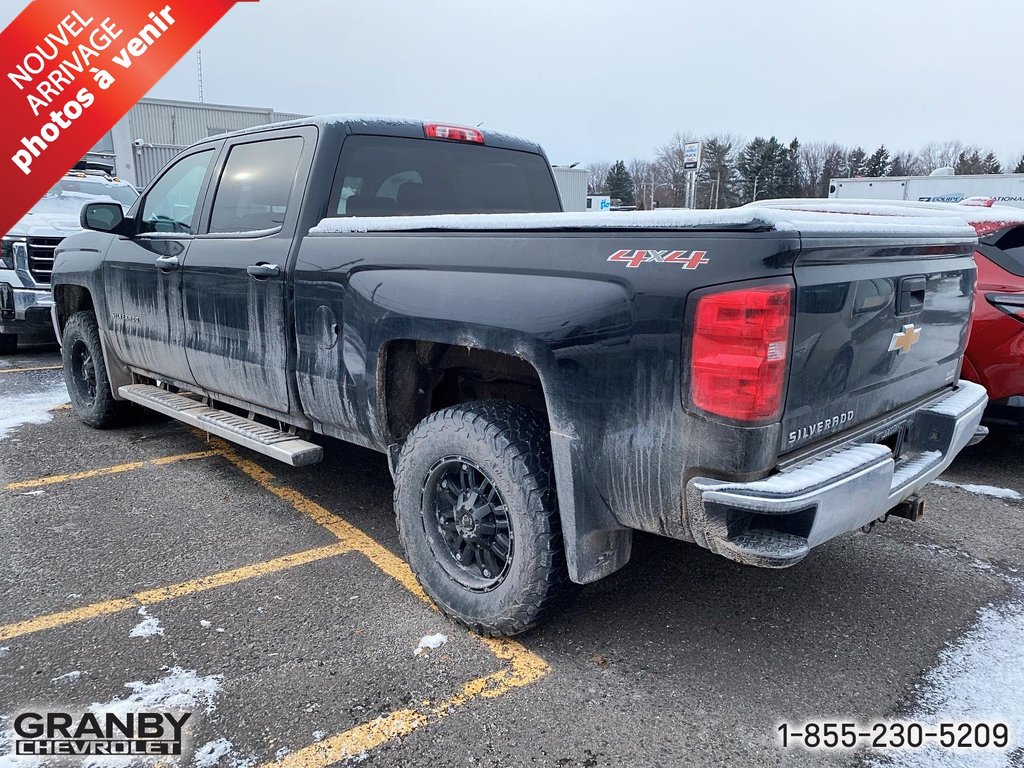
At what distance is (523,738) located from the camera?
7.44 ft

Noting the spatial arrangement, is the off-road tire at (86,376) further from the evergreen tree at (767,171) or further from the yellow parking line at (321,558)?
the evergreen tree at (767,171)

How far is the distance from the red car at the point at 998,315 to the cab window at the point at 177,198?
3352 mm

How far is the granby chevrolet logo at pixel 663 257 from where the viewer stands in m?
2.10

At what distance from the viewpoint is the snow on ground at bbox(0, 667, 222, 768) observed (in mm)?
2176

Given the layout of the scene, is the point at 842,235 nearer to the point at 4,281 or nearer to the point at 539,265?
the point at 539,265

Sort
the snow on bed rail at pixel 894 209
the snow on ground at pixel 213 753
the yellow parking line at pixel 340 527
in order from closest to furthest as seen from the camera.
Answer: the snow on ground at pixel 213 753 → the yellow parking line at pixel 340 527 → the snow on bed rail at pixel 894 209

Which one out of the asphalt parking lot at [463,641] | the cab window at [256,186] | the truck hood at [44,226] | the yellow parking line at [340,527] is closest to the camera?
the asphalt parking lot at [463,641]

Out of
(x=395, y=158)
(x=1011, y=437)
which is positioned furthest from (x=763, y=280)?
(x=1011, y=437)

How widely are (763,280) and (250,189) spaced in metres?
2.88

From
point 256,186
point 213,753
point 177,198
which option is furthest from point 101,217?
point 213,753

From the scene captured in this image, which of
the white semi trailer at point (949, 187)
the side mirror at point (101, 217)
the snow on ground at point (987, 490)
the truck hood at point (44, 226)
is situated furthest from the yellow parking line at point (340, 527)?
the white semi trailer at point (949, 187)

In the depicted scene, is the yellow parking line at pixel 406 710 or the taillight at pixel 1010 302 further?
the taillight at pixel 1010 302

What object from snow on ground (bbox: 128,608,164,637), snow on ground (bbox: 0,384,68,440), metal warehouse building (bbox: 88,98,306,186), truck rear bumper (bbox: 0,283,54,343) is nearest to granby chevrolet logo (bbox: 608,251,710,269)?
snow on ground (bbox: 128,608,164,637)

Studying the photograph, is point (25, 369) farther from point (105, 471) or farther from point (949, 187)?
point (949, 187)
